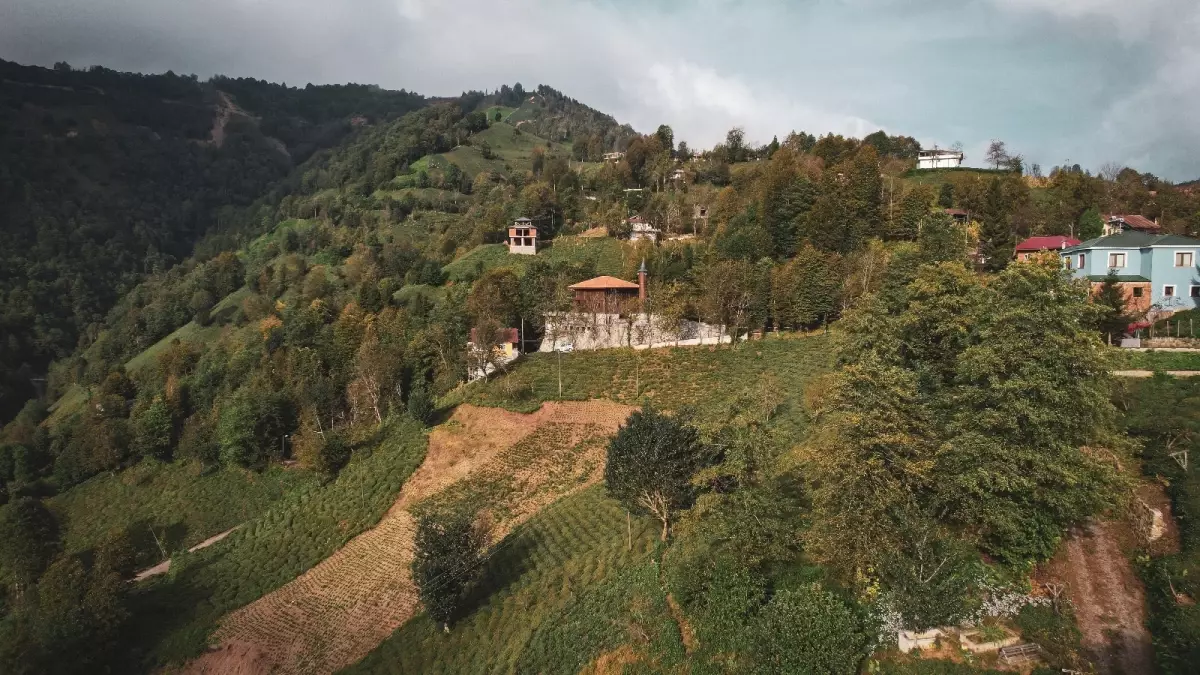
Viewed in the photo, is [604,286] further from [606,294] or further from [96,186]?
[96,186]

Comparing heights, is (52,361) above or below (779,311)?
below

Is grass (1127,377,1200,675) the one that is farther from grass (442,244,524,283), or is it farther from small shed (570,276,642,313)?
grass (442,244,524,283)

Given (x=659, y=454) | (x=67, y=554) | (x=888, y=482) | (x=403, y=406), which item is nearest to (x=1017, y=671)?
(x=888, y=482)

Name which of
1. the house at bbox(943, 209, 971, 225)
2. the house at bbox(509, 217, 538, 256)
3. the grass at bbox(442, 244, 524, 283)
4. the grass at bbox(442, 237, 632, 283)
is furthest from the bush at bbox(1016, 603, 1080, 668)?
the house at bbox(509, 217, 538, 256)

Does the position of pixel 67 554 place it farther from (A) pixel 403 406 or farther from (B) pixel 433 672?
(B) pixel 433 672

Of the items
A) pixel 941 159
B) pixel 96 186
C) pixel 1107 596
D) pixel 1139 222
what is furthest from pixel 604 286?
pixel 96 186
